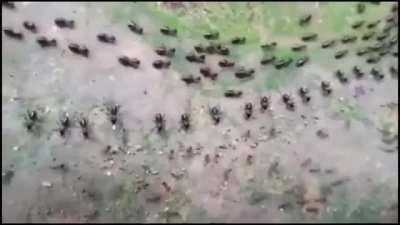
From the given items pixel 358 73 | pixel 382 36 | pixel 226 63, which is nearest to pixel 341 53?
pixel 358 73

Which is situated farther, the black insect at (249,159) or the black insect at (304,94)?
the black insect at (304,94)

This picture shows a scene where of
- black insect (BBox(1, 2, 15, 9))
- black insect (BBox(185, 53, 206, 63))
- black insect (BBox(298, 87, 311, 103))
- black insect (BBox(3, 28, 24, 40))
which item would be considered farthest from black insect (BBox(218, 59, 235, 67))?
black insect (BBox(1, 2, 15, 9))

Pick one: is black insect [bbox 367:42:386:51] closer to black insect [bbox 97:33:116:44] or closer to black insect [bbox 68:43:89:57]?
black insect [bbox 97:33:116:44]

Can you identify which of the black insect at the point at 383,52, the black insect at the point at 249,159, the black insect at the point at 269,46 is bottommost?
the black insect at the point at 249,159

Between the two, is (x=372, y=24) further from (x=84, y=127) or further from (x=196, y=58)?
(x=84, y=127)

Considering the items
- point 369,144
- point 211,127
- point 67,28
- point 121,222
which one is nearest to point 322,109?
point 369,144

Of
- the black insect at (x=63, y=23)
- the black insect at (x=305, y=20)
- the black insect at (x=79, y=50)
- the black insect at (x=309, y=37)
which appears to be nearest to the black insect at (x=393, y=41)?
the black insect at (x=309, y=37)

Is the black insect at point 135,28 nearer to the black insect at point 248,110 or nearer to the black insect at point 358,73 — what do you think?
the black insect at point 248,110
